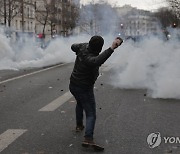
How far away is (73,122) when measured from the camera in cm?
762

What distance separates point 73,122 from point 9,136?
1409 mm

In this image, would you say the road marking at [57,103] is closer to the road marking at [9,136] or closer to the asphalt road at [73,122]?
the asphalt road at [73,122]

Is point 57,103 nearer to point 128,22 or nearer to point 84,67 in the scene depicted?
point 84,67

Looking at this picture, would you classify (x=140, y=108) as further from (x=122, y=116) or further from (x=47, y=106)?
(x=47, y=106)

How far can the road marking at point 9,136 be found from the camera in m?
6.21

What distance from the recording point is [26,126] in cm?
737

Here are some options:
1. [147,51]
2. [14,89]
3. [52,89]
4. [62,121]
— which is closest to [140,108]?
[62,121]

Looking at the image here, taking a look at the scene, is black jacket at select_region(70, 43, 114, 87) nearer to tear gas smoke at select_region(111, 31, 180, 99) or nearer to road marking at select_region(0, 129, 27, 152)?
road marking at select_region(0, 129, 27, 152)

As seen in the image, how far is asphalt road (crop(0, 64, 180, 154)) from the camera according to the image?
600 cm

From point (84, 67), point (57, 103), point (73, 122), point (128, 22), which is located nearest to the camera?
point (84, 67)

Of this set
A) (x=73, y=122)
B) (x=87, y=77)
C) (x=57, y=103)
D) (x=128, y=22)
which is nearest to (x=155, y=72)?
(x=57, y=103)

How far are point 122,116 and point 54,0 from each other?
62.7 metres

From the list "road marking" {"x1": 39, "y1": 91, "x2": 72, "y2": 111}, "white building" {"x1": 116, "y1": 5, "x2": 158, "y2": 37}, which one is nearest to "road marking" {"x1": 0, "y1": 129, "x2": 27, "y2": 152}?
"road marking" {"x1": 39, "y1": 91, "x2": 72, "y2": 111}

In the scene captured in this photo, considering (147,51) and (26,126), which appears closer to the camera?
(26,126)
